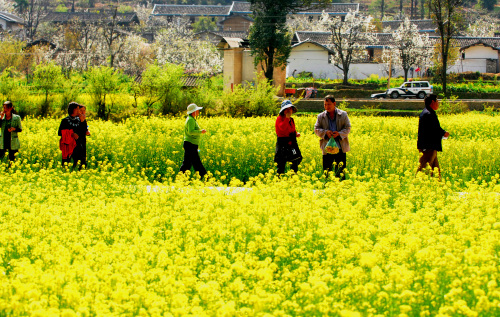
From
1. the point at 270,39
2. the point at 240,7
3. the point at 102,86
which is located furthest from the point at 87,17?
the point at 102,86

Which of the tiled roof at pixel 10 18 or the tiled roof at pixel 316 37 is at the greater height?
the tiled roof at pixel 10 18

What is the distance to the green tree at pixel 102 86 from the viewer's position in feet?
65.8

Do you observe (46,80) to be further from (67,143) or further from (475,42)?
(475,42)

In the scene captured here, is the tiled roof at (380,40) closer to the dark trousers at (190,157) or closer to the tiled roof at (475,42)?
the tiled roof at (475,42)

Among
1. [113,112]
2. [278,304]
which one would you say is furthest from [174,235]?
[113,112]

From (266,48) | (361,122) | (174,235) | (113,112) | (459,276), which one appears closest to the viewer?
(459,276)

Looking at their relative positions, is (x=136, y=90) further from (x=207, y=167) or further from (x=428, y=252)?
(x=428, y=252)

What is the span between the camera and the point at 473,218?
605 centimetres

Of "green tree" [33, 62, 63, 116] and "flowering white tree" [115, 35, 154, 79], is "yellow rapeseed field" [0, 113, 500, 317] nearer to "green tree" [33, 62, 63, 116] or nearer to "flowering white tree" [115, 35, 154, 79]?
"green tree" [33, 62, 63, 116]

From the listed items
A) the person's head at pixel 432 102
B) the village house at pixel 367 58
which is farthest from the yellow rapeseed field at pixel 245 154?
the village house at pixel 367 58

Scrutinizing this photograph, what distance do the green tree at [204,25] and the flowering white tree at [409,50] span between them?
30221 mm

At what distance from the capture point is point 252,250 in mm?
5348

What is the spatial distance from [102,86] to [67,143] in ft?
33.1

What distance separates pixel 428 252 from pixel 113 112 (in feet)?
56.3
